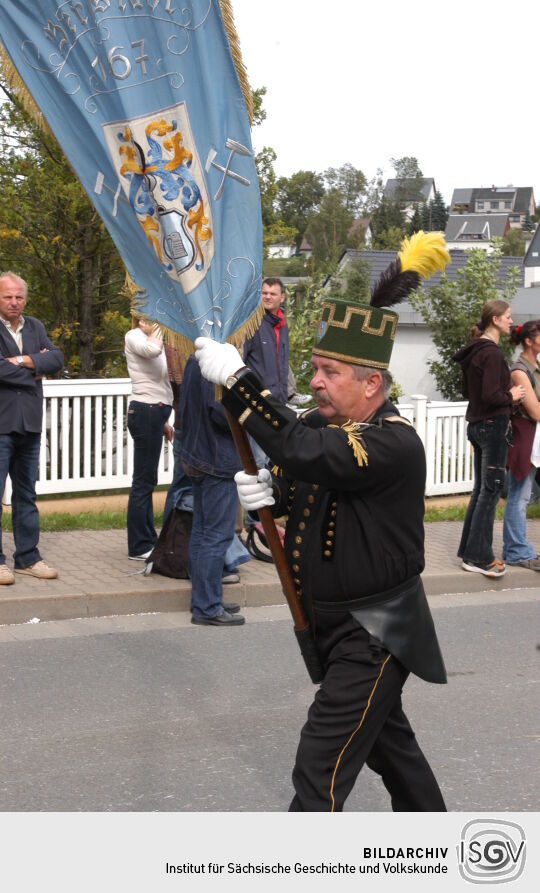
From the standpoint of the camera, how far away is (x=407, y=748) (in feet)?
12.5

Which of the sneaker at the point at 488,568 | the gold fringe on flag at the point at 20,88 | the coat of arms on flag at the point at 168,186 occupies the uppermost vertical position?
the gold fringe on flag at the point at 20,88

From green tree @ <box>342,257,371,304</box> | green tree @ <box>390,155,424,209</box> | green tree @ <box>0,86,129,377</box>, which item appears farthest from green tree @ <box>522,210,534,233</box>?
green tree @ <box>0,86,129,377</box>

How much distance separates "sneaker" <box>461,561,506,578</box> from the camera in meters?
9.27

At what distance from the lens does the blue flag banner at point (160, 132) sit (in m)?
3.91

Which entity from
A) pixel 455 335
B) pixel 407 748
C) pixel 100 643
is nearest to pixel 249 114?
pixel 407 748

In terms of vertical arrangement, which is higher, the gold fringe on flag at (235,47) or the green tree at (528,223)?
the gold fringe on flag at (235,47)

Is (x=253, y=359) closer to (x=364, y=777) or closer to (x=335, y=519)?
(x=364, y=777)

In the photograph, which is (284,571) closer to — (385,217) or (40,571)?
(40,571)

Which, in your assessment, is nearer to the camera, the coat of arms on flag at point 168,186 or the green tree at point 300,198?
the coat of arms on flag at point 168,186

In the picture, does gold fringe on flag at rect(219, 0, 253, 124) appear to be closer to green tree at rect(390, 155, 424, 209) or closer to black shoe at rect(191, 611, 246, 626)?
black shoe at rect(191, 611, 246, 626)

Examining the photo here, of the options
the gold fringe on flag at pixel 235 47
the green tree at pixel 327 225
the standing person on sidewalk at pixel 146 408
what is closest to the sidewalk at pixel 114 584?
the standing person on sidewalk at pixel 146 408

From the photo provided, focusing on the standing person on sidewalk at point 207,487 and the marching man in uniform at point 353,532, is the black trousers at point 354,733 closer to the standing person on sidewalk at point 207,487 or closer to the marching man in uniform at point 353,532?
the marching man in uniform at point 353,532
